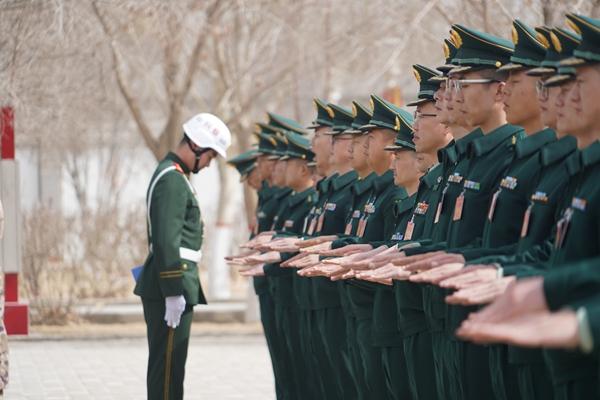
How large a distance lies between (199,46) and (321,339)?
9105mm

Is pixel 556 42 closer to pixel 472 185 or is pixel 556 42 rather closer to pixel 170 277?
pixel 472 185

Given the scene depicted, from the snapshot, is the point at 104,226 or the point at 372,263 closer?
the point at 372,263

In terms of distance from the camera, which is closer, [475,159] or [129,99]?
[475,159]

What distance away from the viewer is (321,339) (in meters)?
9.84

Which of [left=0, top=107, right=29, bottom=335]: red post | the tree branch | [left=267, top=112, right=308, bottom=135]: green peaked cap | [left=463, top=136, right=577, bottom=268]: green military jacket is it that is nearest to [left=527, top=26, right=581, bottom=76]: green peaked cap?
[left=463, top=136, right=577, bottom=268]: green military jacket

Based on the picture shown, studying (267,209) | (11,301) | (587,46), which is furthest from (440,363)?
(11,301)

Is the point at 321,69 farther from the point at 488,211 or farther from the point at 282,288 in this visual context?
the point at 488,211

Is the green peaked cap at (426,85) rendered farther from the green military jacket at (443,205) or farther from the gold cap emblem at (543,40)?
the gold cap emblem at (543,40)

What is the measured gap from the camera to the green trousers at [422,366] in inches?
295

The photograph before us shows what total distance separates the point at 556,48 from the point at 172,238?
3.81 meters

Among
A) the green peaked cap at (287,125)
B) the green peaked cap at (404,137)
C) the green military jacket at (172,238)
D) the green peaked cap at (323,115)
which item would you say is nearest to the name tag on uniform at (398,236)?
the green peaked cap at (404,137)

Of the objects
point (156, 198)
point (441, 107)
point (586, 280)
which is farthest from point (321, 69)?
point (586, 280)

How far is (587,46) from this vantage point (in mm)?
5402

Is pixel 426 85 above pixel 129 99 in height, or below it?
below
